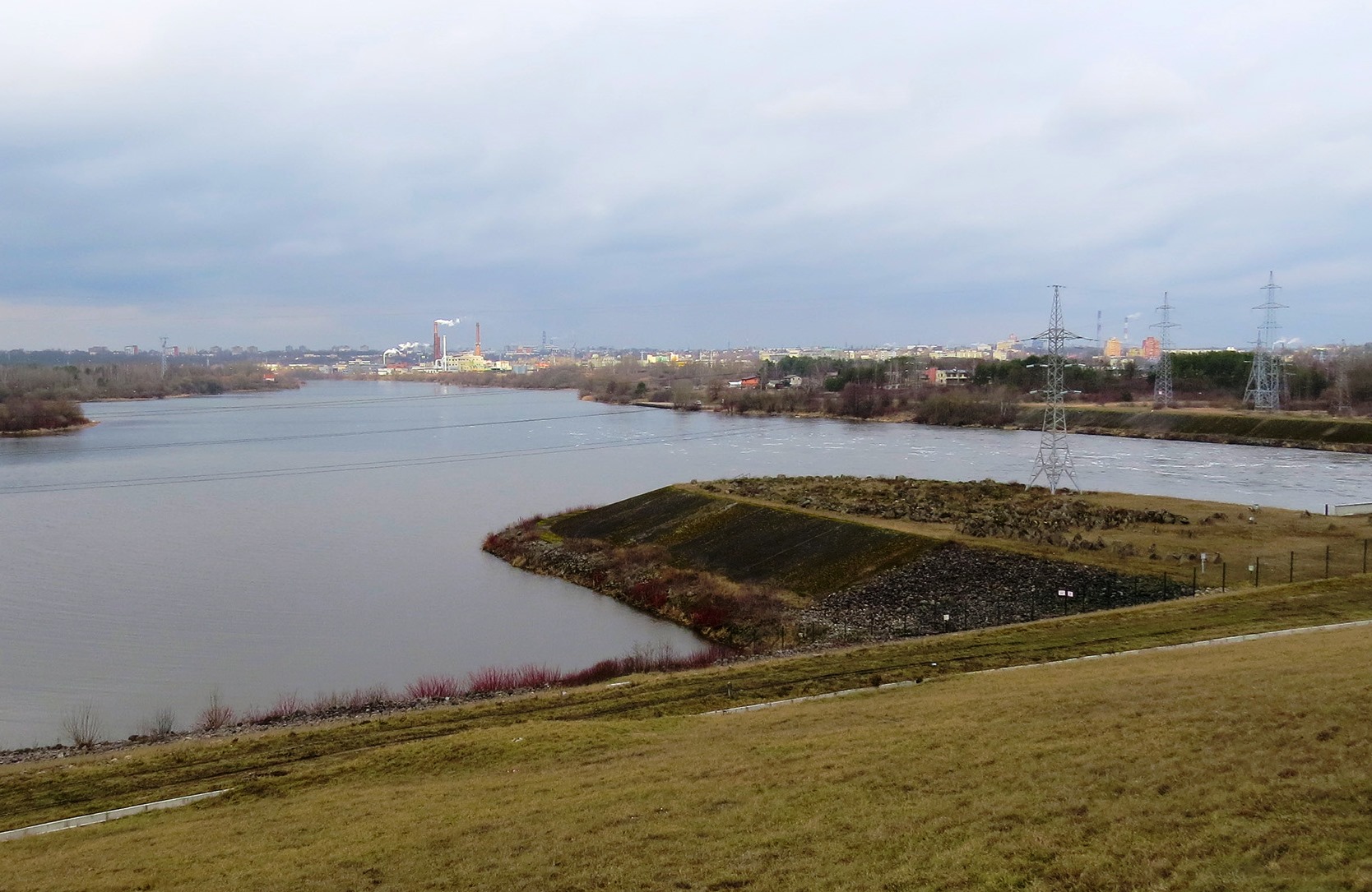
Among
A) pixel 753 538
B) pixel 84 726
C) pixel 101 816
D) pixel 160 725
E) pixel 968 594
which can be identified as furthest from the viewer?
pixel 753 538

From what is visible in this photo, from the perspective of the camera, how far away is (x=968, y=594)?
1789 centimetres

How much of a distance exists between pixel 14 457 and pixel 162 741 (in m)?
48.3

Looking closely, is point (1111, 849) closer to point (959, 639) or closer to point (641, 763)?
point (641, 763)

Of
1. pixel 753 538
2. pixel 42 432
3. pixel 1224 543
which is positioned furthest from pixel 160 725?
pixel 42 432

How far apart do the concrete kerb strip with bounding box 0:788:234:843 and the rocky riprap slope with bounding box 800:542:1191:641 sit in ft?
32.9

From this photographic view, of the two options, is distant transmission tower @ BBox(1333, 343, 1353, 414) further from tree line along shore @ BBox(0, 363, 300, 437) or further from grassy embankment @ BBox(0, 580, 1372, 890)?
tree line along shore @ BBox(0, 363, 300, 437)

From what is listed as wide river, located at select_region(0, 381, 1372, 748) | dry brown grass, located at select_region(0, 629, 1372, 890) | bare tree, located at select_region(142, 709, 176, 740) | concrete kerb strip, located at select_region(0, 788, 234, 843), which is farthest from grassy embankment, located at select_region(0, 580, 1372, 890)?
wide river, located at select_region(0, 381, 1372, 748)

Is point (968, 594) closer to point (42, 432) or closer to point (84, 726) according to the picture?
point (84, 726)

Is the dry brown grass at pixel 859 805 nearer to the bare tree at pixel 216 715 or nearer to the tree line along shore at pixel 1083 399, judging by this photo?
the bare tree at pixel 216 715

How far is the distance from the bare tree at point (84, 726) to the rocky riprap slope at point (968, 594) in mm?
10617

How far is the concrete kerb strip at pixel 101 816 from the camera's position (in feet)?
27.6

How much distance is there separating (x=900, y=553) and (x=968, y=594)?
2619 millimetres

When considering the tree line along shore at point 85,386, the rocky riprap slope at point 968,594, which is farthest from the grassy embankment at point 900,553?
the tree line along shore at point 85,386

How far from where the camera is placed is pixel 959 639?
552 inches
